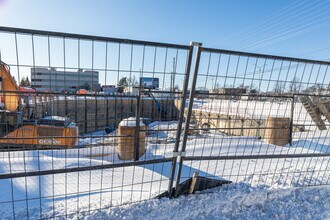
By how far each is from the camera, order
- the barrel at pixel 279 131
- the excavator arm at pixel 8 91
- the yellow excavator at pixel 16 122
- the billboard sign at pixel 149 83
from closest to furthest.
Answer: the excavator arm at pixel 8 91
the yellow excavator at pixel 16 122
the billboard sign at pixel 149 83
the barrel at pixel 279 131

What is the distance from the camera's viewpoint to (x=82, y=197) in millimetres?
2803

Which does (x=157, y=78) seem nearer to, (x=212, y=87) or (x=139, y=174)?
(x=212, y=87)

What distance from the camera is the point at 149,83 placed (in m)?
2.58

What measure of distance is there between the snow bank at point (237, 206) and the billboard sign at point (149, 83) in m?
1.48

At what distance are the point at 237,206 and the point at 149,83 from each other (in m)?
1.96

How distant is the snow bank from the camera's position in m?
2.53

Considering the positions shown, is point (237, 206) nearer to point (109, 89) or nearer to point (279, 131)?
point (109, 89)

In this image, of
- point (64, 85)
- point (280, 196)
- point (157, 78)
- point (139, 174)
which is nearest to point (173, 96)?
point (157, 78)

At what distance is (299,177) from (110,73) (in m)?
3.47

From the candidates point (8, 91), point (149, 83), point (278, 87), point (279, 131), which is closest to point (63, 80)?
point (8, 91)

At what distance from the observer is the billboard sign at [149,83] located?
2490 millimetres

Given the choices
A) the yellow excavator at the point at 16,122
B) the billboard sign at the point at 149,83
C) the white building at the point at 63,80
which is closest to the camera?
the white building at the point at 63,80

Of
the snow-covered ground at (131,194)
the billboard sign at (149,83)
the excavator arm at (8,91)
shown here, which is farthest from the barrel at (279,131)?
the excavator arm at (8,91)

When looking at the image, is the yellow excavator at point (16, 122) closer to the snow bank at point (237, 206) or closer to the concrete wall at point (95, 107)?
the concrete wall at point (95, 107)
